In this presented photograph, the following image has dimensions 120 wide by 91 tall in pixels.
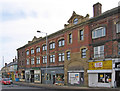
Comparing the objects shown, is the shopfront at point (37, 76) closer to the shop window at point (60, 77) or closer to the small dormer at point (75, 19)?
the shop window at point (60, 77)

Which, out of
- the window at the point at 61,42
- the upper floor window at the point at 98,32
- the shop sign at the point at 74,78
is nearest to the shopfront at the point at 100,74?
the shop sign at the point at 74,78

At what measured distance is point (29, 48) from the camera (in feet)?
140

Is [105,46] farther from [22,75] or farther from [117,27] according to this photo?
[22,75]

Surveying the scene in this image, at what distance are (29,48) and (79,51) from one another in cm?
2138

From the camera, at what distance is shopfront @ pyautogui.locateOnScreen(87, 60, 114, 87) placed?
20312 millimetres

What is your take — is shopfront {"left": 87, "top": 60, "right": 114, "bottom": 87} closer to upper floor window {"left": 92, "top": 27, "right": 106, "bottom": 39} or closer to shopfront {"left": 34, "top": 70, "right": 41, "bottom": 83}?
upper floor window {"left": 92, "top": 27, "right": 106, "bottom": 39}

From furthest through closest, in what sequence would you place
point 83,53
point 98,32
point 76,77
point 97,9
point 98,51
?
point 76,77 → point 83,53 → point 97,9 → point 98,32 → point 98,51

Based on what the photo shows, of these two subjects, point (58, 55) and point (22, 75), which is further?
point (22, 75)

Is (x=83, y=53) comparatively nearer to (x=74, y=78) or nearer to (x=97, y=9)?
(x=74, y=78)

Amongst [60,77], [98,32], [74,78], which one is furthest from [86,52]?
[60,77]

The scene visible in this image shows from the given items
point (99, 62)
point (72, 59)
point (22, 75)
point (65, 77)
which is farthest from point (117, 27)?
point (22, 75)

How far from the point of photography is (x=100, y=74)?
21.7 m

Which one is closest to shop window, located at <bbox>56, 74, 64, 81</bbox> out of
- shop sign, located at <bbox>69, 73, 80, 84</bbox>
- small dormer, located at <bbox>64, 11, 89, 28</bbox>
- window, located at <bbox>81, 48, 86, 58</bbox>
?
shop sign, located at <bbox>69, 73, 80, 84</bbox>

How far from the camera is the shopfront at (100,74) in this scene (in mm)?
20312
